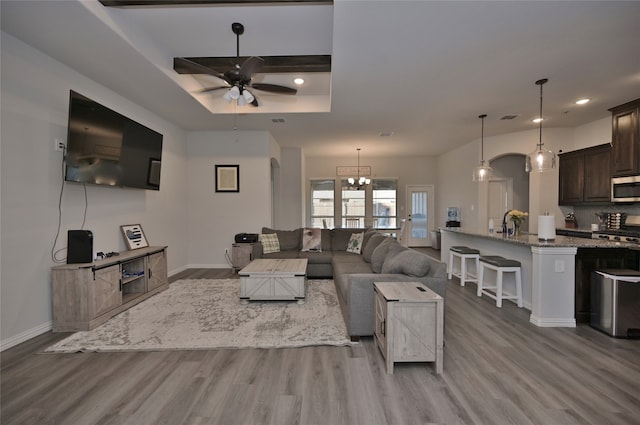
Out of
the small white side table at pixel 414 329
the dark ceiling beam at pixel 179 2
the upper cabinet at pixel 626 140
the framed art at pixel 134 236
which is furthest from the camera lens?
the upper cabinet at pixel 626 140

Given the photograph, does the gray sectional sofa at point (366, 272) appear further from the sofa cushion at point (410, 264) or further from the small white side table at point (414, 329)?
the small white side table at point (414, 329)

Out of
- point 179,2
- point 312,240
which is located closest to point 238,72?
point 179,2

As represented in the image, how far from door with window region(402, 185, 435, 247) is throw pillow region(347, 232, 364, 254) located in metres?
4.29

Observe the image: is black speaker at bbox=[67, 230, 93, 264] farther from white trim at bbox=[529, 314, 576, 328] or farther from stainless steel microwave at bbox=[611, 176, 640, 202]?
stainless steel microwave at bbox=[611, 176, 640, 202]

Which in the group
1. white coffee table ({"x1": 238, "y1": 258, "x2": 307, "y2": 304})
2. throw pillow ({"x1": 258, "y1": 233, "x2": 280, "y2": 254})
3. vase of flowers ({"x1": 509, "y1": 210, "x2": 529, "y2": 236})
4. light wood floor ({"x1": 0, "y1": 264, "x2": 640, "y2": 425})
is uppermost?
vase of flowers ({"x1": 509, "y1": 210, "x2": 529, "y2": 236})

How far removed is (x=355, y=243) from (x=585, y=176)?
4475mm

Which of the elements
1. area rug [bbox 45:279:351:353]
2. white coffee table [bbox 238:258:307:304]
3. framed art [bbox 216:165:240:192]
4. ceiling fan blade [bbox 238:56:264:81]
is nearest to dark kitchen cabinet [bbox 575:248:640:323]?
area rug [bbox 45:279:351:353]

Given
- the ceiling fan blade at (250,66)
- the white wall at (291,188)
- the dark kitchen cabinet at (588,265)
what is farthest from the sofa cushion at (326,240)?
the dark kitchen cabinet at (588,265)

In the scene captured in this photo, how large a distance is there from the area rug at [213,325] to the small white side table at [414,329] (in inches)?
24.7

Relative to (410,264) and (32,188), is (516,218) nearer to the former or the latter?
(410,264)

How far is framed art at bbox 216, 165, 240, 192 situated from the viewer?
19.4 ft

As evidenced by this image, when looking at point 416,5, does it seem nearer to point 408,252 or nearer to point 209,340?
point 408,252

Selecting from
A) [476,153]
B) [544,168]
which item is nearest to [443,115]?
[544,168]

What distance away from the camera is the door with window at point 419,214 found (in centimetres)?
905
